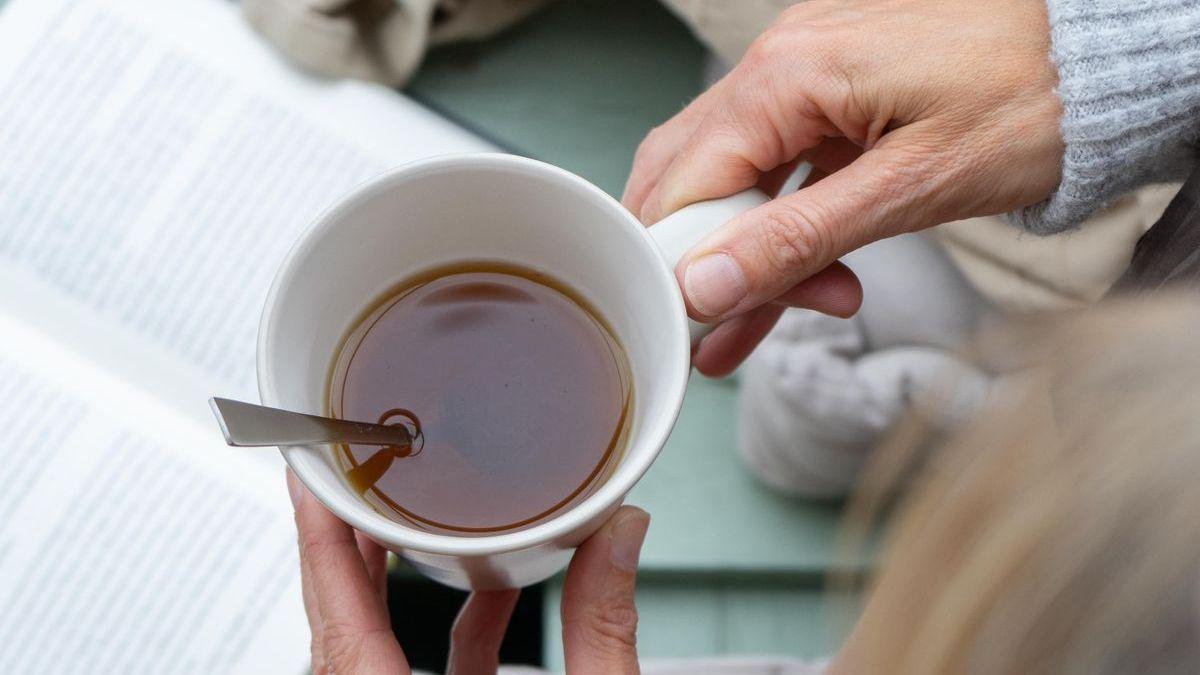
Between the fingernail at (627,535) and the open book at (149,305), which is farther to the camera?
the open book at (149,305)

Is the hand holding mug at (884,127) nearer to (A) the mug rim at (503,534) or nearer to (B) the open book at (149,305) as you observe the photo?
(A) the mug rim at (503,534)

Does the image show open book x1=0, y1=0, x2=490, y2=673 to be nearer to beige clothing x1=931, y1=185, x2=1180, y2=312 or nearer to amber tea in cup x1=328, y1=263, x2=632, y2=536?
amber tea in cup x1=328, y1=263, x2=632, y2=536

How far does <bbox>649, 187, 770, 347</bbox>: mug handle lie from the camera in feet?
1.63

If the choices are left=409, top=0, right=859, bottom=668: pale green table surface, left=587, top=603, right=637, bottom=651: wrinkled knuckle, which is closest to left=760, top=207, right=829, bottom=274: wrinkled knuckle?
left=587, top=603, right=637, bottom=651: wrinkled knuckle

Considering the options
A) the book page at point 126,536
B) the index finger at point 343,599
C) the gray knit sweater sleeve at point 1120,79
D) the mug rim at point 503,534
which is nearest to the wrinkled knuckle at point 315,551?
the index finger at point 343,599

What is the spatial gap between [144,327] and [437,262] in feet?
1.35

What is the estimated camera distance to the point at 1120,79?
20.8 inches

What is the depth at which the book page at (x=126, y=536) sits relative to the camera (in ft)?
2.61

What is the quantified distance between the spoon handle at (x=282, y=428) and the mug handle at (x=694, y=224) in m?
0.17

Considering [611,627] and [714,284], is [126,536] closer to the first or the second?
[611,627]

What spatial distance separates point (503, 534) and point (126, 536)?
1.67ft

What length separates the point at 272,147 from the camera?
0.89 metres

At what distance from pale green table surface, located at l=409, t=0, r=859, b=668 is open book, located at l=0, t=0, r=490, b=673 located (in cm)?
13

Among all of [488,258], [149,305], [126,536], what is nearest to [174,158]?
[149,305]
